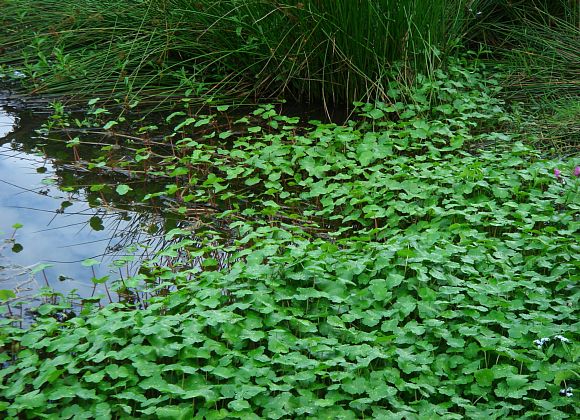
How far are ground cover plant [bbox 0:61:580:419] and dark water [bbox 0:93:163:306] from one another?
0.77 feet

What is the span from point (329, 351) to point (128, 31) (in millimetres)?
3657

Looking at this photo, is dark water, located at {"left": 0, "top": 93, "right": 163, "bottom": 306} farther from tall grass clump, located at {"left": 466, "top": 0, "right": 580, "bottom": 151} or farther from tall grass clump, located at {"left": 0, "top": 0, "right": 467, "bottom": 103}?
tall grass clump, located at {"left": 466, "top": 0, "right": 580, "bottom": 151}

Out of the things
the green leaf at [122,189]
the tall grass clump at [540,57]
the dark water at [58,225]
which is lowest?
the dark water at [58,225]

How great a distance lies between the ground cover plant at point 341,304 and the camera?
2.34 metres

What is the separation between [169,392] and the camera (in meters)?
2.29

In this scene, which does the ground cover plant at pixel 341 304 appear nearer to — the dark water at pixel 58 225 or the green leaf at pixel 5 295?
the green leaf at pixel 5 295

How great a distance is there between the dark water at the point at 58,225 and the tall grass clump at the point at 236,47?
798 millimetres

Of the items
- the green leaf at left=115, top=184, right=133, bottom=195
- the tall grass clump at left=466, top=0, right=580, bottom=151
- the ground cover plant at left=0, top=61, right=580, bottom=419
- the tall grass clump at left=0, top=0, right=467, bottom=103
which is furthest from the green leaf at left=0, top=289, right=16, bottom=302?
the tall grass clump at left=466, top=0, right=580, bottom=151

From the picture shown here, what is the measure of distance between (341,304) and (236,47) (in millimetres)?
2821

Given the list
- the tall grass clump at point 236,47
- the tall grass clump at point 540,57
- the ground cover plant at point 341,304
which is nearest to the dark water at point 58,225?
the ground cover plant at point 341,304

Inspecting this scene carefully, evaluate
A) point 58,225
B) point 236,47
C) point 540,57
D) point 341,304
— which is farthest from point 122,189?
point 540,57

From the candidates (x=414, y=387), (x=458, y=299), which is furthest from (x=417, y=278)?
(x=414, y=387)

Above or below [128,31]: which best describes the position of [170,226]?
below

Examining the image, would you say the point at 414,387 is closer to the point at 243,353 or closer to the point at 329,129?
the point at 243,353
